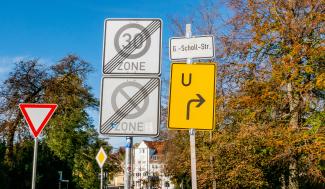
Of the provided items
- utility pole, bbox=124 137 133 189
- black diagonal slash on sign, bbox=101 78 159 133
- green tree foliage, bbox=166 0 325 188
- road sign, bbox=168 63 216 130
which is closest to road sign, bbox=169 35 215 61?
road sign, bbox=168 63 216 130

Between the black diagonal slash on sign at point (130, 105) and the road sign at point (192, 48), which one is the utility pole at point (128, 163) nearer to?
the black diagonal slash on sign at point (130, 105)

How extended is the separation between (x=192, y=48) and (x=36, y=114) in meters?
4.64

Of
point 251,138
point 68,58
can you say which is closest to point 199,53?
point 251,138

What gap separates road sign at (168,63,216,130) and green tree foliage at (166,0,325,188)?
1154 cm

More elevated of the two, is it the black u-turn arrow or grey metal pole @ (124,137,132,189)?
the black u-turn arrow

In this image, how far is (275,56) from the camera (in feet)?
57.3

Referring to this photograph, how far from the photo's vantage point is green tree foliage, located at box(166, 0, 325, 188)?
643 inches

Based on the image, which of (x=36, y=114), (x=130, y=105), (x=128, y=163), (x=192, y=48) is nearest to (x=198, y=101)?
(x=192, y=48)

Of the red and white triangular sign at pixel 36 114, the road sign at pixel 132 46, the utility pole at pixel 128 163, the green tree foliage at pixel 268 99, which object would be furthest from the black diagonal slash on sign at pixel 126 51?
the green tree foliage at pixel 268 99

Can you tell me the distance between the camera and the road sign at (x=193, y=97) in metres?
4.95

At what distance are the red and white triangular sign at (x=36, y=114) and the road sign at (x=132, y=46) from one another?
496 cm

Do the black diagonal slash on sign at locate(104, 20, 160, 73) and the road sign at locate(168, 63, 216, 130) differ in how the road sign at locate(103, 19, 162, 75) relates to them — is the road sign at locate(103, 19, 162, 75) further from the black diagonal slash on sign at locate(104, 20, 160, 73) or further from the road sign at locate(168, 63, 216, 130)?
the road sign at locate(168, 63, 216, 130)

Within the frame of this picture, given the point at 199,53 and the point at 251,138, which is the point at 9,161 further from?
the point at 199,53

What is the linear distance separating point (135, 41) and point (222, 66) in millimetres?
14065
